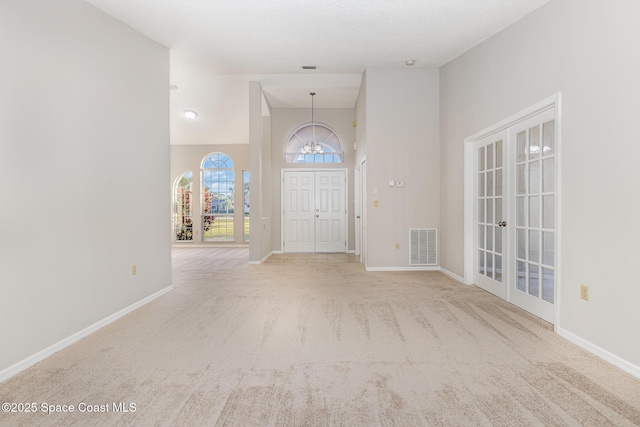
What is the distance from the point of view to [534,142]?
3246 millimetres

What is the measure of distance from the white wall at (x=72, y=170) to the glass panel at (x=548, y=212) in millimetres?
4025

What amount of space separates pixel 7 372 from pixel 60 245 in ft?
2.97

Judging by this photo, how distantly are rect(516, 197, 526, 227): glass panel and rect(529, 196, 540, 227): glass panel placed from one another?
0.11 meters

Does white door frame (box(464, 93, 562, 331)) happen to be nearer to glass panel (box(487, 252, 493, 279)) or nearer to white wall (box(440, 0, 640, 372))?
white wall (box(440, 0, 640, 372))

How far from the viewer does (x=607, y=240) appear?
7.66 ft

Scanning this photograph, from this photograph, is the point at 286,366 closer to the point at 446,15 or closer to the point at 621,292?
the point at 621,292

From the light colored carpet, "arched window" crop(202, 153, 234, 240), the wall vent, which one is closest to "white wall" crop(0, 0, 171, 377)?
the light colored carpet

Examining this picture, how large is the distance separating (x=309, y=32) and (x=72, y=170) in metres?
2.87

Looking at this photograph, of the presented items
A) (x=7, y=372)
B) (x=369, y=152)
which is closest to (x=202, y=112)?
(x=369, y=152)

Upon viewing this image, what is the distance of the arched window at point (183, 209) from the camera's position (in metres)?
9.76

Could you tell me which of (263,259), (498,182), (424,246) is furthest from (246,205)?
(498,182)

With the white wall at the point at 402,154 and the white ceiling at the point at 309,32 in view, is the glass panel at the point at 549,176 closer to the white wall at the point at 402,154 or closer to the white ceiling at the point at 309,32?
the white ceiling at the point at 309,32

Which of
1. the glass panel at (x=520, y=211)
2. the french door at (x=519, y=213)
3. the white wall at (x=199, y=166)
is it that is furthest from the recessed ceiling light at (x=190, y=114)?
the glass panel at (x=520, y=211)

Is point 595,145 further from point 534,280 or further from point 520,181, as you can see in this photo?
point 534,280
